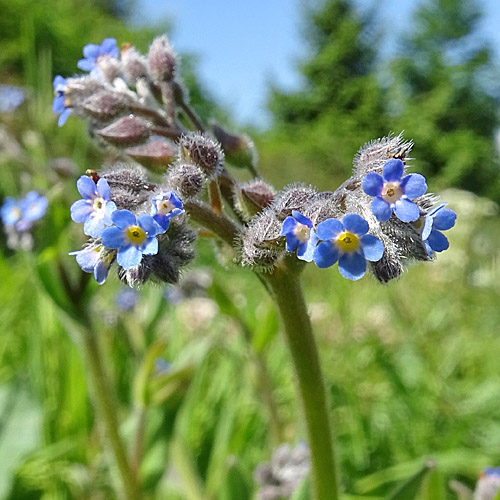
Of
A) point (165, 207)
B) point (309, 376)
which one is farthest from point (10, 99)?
point (309, 376)

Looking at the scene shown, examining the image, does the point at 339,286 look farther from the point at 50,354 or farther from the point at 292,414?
the point at 50,354

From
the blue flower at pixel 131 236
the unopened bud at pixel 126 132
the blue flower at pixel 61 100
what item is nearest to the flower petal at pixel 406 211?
the blue flower at pixel 131 236

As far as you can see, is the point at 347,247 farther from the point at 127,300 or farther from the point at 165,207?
the point at 127,300

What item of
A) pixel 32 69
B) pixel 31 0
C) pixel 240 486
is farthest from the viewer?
pixel 31 0

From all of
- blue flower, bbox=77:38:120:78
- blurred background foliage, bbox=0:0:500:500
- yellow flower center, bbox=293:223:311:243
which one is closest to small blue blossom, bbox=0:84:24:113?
blurred background foliage, bbox=0:0:500:500

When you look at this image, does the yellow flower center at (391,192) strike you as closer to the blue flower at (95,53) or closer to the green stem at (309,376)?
the green stem at (309,376)

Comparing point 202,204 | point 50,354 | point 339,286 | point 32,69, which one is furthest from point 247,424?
point 339,286
